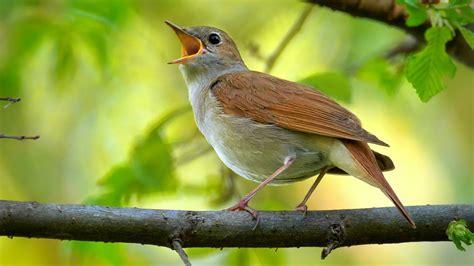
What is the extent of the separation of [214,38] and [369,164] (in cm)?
223

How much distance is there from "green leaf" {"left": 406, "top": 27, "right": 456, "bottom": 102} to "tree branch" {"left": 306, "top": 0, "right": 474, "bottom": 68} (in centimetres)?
81

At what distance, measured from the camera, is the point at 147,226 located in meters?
4.04

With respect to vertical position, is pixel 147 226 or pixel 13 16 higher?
pixel 147 226

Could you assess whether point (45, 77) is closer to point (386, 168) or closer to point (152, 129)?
point (152, 129)

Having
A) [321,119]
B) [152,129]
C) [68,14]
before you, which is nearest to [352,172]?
[321,119]

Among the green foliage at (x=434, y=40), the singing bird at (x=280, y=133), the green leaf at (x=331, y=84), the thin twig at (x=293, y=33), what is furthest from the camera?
the thin twig at (x=293, y=33)

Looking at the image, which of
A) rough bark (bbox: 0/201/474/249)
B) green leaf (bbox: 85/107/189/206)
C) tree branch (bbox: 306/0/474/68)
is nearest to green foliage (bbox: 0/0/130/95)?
green leaf (bbox: 85/107/189/206)

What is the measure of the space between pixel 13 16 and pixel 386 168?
3308 mm

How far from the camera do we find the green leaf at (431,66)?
4.84m

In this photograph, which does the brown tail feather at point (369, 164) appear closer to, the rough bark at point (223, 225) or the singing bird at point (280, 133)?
the singing bird at point (280, 133)

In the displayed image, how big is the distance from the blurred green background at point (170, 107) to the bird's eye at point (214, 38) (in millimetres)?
513

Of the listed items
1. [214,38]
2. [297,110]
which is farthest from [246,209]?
[214,38]

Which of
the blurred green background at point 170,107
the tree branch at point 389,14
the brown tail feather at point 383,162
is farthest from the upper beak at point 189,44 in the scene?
the brown tail feather at point 383,162

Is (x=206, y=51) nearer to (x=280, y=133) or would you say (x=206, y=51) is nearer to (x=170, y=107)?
(x=280, y=133)
